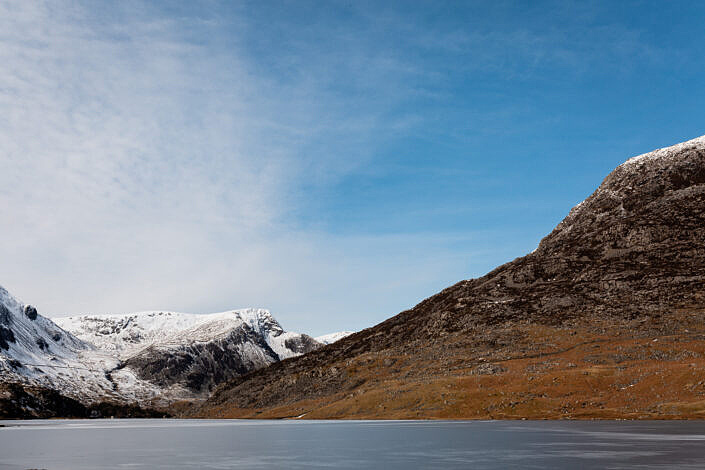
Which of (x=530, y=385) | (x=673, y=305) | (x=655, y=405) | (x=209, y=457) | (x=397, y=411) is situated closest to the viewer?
(x=209, y=457)

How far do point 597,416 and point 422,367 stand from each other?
8629 cm

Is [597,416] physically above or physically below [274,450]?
below

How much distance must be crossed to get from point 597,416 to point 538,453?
235 ft

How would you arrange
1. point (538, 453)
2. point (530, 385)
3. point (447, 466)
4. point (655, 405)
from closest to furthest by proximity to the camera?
1. point (447, 466)
2. point (538, 453)
3. point (655, 405)
4. point (530, 385)

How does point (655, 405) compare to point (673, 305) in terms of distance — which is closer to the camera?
point (655, 405)

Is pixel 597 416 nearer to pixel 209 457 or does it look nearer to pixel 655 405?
pixel 655 405

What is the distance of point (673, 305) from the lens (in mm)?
180875

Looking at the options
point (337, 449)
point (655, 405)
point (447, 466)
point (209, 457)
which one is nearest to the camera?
point (447, 466)

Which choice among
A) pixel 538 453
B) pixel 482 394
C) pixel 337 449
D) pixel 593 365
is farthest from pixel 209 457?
pixel 593 365

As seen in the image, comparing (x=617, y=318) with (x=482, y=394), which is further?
(x=617, y=318)

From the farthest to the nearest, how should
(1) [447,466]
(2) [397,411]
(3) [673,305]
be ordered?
(3) [673,305] → (2) [397,411] → (1) [447,466]

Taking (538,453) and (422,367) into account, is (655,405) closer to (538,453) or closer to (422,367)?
(538,453)

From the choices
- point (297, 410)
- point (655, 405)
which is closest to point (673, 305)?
point (655, 405)

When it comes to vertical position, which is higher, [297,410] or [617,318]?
[617,318]
